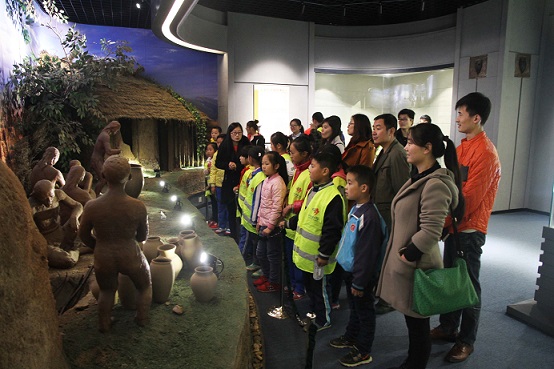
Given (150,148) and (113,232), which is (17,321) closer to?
(113,232)

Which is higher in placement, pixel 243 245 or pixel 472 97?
pixel 472 97

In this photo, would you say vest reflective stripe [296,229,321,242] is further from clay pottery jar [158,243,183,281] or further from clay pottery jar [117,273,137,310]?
clay pottery jar [117,273,137,310]

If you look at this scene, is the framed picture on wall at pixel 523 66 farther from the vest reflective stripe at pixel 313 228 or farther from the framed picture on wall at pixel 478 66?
the vest reflective stripe at pixel 313 228

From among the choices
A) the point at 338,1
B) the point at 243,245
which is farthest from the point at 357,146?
the point at 338,1

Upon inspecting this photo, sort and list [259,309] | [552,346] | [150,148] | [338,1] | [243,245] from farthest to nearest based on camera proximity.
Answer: [150,148] < [338,1] < [243,245] < [259,309] < [552,346]

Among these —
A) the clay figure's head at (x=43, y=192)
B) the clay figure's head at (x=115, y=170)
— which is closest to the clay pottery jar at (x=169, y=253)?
the clay figure's head at (x=115, y=170)

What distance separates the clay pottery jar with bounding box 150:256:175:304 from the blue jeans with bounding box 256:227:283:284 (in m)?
1.38

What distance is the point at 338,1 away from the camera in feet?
28.6

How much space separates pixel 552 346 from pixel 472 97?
209 cm

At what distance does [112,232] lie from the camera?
2086mm

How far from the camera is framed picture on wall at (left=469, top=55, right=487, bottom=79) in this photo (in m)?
7.56

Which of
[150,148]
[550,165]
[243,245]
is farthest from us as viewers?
[150,148]

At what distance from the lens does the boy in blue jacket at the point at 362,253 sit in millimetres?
2586

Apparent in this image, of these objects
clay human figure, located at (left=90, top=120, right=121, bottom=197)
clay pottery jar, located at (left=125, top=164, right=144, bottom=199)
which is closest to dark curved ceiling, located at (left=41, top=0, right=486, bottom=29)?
clay human figure, located at (left=90, top=120, right=121, bottom=197)
